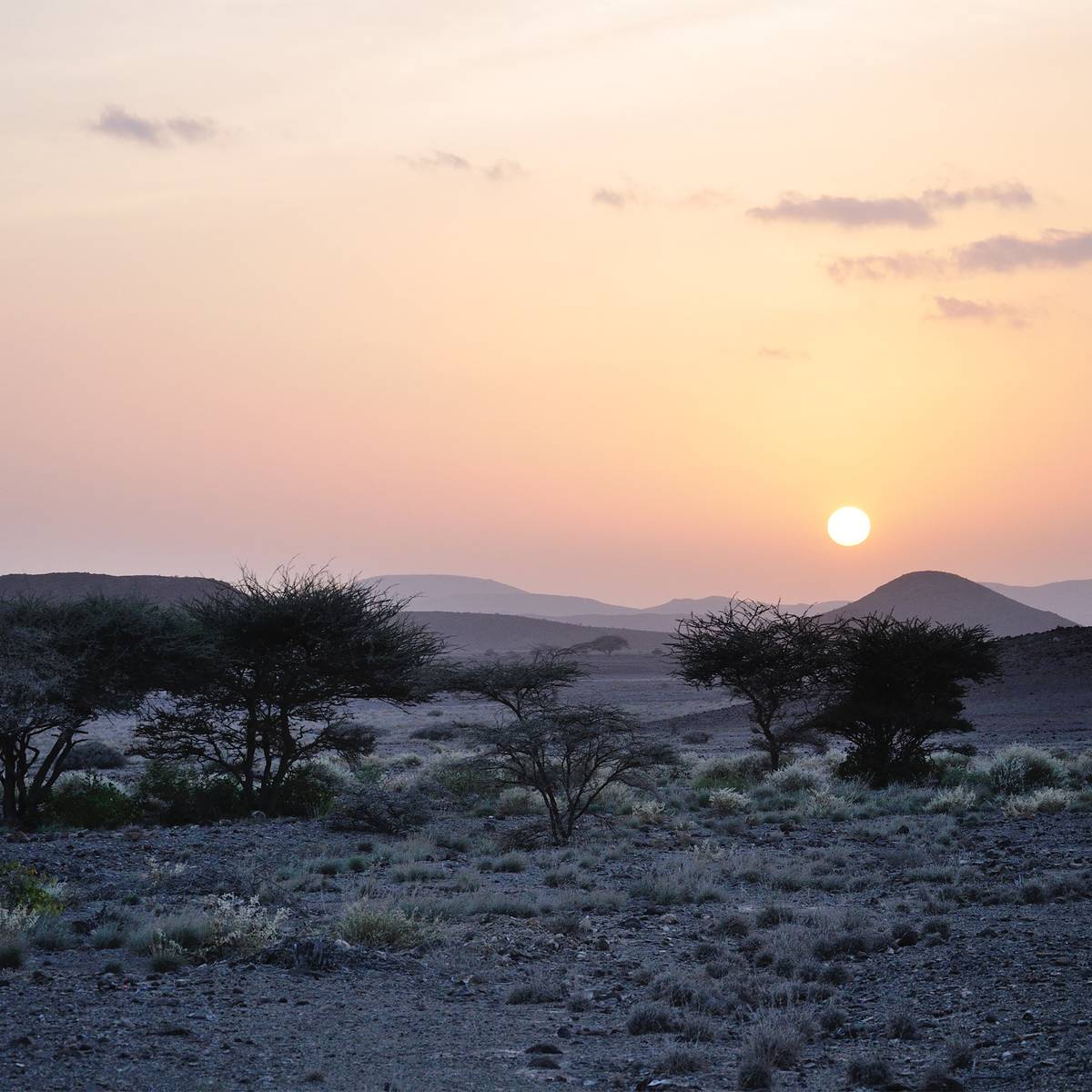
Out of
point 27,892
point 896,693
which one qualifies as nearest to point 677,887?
point 27,892

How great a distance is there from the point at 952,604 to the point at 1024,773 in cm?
16613

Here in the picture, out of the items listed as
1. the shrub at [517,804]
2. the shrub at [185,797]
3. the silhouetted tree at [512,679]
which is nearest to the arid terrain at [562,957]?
the shrub at [185,797]

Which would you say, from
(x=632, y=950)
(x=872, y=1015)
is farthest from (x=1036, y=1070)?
(x=632, y=950)

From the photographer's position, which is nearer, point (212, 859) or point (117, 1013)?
point (117, 1013)

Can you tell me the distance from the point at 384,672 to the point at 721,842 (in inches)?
320

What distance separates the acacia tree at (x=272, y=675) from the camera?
80.2ft

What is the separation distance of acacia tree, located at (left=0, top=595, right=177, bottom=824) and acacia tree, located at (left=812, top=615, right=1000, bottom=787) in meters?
16.9

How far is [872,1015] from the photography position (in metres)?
9.88

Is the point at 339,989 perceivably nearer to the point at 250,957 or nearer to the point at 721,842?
the point at 250,957

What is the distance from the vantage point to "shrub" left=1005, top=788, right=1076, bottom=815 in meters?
22.7

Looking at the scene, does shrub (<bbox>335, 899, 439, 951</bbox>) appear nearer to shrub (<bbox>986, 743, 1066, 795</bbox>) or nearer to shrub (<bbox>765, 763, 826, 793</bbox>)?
shrub (<bbox>765, 763, 826, 793</bbox>)

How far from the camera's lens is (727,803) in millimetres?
25234

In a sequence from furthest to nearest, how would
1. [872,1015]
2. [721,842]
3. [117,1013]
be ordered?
1. [721,842]
2. [872,1015]
3. [117,1013]

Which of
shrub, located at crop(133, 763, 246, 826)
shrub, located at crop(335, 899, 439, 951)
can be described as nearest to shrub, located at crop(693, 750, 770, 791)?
shrub, located at crop(133, 763, 246, 826)
